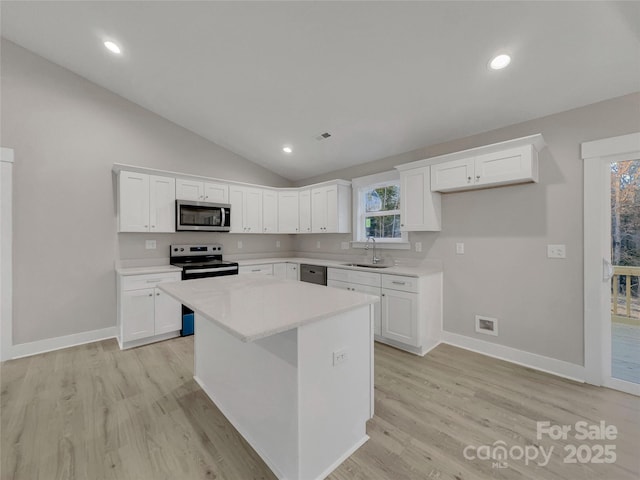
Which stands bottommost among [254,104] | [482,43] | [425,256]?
[425,256]

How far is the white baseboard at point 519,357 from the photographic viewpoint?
245 cm

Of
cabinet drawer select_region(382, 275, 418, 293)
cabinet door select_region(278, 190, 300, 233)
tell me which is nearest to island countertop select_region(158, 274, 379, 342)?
cabinet drawer select_region(382, 275, 418, 293)

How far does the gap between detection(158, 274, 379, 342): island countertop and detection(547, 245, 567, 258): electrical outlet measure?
202 centimetres

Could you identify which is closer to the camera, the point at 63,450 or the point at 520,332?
the point at 63,450

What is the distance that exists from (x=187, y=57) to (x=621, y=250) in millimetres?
4414

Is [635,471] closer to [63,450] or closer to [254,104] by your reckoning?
[63,450]

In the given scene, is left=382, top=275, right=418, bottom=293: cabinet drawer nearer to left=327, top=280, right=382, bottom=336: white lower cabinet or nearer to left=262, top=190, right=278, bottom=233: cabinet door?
left=327, top=280, right=382, bottom=336: white lower cabinet

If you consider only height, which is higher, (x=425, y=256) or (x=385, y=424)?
(x=425, y=256)

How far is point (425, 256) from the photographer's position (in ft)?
11.4

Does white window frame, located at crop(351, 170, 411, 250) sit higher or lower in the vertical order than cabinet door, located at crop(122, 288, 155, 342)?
higher

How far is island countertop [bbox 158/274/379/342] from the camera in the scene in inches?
47.6

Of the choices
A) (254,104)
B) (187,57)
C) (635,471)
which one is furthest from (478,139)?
(187,57)

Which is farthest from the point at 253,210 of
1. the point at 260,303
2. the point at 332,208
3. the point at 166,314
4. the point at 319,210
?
the point at 260,303

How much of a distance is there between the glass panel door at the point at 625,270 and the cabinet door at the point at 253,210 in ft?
14.0
